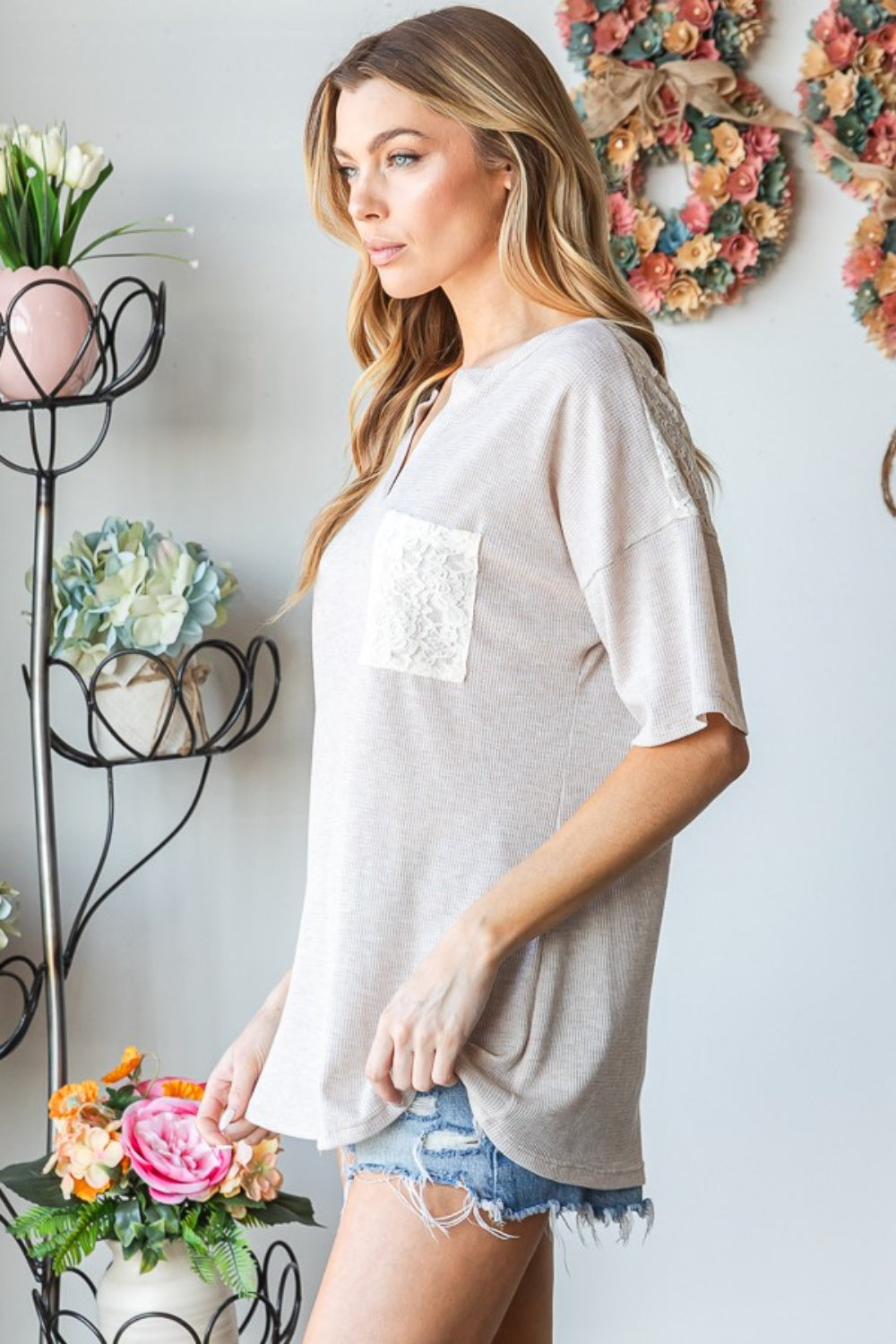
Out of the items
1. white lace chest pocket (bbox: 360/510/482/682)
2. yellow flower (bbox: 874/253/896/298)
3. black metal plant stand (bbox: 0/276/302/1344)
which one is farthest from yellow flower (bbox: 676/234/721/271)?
white lace chest pocket (bbox: 360/510/482/682)

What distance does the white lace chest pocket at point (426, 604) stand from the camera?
3.74ft

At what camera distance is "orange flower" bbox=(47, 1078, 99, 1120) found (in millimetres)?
1640

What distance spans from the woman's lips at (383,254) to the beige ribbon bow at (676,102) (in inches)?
34.0

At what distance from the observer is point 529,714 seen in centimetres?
114

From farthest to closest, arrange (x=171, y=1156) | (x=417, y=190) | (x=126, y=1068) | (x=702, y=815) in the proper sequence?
1. (x=702, y=815)
2. (x=126, y=1068)
3. (x=171, y=1156)
4. (x=417, y=190)

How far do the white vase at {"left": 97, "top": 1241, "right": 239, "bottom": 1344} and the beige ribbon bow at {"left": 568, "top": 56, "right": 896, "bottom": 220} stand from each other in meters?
1.48

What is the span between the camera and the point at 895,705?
2.12 metres

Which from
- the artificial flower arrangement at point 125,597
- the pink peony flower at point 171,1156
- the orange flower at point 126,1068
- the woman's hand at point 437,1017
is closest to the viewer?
the woman's hand at point 437,1017

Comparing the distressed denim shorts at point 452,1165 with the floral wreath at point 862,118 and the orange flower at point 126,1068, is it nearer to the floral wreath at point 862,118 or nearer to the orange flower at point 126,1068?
the orange flower at point 126,1068

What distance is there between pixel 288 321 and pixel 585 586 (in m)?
1.09

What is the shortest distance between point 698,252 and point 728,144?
0.48 feet

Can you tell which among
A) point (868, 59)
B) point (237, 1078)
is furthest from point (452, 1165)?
point (868, 59)

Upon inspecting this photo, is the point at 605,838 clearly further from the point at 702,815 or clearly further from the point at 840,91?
the point at 840,91

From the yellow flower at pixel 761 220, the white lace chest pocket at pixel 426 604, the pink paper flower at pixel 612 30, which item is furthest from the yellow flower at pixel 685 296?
the white lace chest pocket at pixel 426 604
